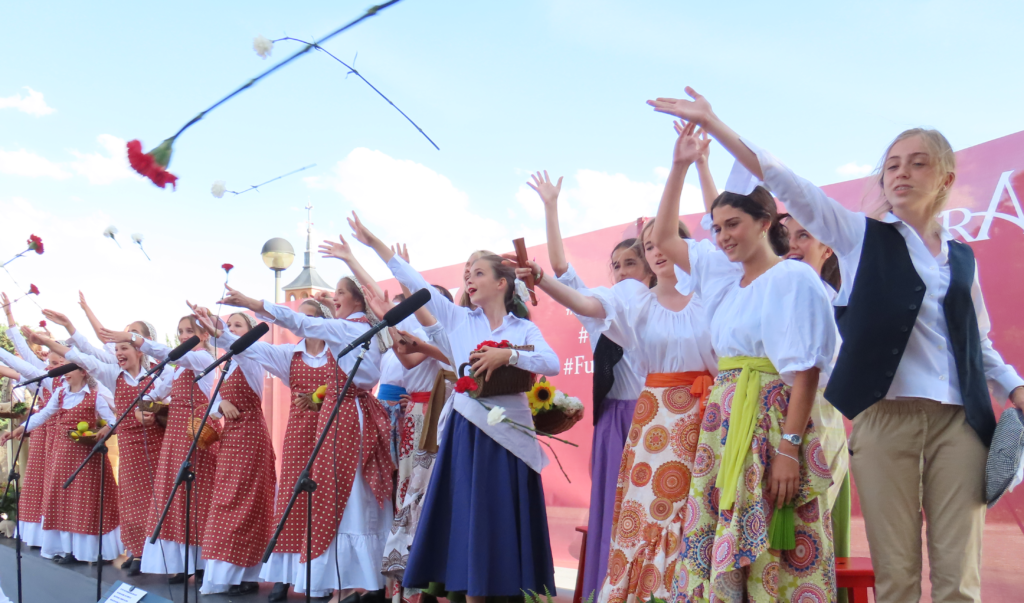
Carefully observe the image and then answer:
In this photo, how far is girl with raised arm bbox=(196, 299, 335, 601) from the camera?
418cm

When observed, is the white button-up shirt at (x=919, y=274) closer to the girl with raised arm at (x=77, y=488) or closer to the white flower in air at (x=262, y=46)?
the white flower in air at (x=262, y=46)

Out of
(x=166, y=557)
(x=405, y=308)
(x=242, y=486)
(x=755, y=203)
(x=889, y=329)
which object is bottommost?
(x=166, y=557)

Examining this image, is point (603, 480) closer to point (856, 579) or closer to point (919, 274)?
point (856, 579)

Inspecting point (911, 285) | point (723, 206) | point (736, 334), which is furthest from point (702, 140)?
point (911, 285)

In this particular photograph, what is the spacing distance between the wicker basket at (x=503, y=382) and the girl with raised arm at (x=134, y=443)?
3.35 meters

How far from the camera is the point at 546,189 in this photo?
132 inches

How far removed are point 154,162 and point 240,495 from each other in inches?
151

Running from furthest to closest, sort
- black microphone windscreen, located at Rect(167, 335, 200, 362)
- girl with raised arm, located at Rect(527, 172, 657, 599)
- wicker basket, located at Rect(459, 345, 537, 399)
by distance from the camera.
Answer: black microphone windscreen, located at Rect(167, 335, 200, 362), wicker basket, located at Rect(459, 345, 537, 399), girl with raised arm, located at Rect(527, 172, 657, 599)

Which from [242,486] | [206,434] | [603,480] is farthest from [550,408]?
[206,434]

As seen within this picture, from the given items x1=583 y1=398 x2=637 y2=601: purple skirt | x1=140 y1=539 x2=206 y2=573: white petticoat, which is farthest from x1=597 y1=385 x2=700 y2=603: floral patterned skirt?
x1=140 y1=539 x2=206 y2=573: white petticoat

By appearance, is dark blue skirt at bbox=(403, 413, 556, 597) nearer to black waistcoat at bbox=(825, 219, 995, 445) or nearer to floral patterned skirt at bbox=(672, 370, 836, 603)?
floral patterned skirt at bbox=(672, 370, 836, 603)

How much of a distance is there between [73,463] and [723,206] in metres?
5.92

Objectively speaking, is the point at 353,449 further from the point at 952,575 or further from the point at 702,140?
the point at 952,575

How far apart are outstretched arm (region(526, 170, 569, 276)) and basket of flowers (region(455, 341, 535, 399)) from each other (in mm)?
417
